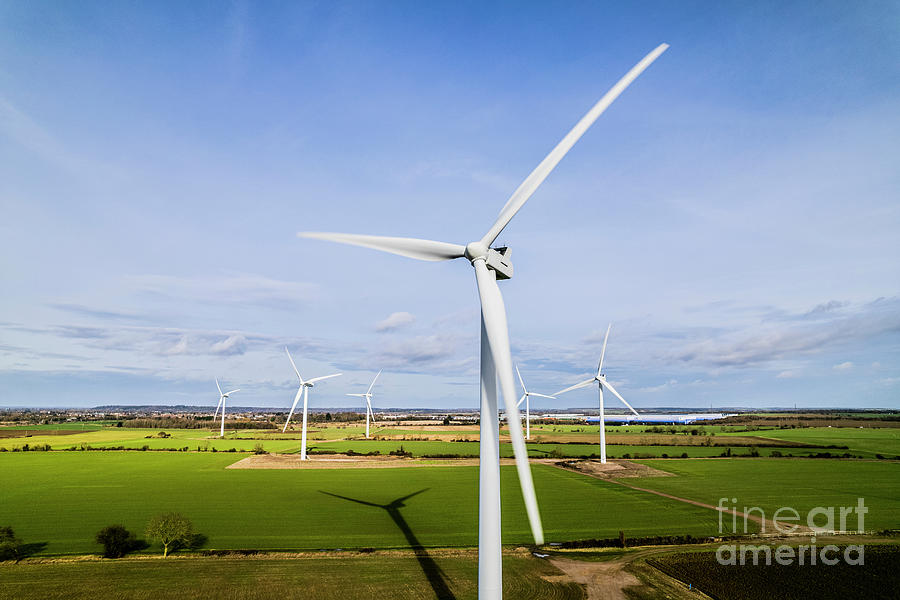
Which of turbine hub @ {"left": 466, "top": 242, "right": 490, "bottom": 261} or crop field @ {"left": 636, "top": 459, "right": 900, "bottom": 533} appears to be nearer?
turbine hub @ {"left": 466, "top": 242, "right": 490, "bottom": 261}

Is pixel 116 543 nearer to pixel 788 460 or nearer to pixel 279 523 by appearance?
pixel 279 523

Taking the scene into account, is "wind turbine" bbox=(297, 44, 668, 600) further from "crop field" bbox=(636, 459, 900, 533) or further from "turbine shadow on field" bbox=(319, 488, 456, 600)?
"crop field" bbox=(636, 459, 900, 533)

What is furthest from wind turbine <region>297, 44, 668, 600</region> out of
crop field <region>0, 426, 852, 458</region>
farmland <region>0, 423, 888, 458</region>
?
farmland <region>0, 423, 888, 458</region>

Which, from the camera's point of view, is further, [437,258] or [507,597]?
[507,597]

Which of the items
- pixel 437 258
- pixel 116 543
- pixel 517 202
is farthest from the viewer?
pixel 116 543

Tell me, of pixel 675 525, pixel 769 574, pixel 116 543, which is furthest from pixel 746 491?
pixel 116 543

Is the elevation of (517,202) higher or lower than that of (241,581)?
higher
